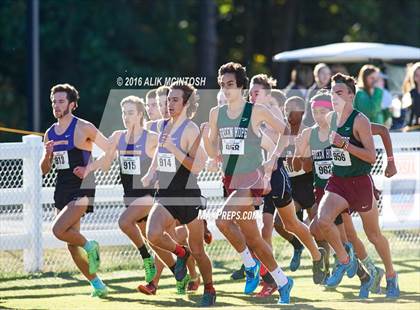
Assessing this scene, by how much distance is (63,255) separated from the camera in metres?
12.9

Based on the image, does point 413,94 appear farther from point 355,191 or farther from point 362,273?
point 355,191

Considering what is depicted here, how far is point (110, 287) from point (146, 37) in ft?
61.6

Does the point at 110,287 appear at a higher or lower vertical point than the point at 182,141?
lower

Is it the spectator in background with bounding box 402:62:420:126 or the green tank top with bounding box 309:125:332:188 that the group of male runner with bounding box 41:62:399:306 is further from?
the spectator in background with bounding box 402:62:420:126

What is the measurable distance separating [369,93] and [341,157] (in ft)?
16.8

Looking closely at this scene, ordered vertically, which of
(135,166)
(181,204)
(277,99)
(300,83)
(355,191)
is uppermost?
(300,83)

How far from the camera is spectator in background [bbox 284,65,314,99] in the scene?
54.7 ft

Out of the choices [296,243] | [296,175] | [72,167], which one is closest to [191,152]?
[72,167]

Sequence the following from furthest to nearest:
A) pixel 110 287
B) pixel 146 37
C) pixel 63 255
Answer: pixel 146 37
pixel 63 255
pixel 110 287

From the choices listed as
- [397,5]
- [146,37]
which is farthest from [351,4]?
[146,37]

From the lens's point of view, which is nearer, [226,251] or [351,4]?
[226,251]

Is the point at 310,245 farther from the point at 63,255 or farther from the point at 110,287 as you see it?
the point at 63,255

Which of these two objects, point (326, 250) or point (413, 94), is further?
point (413, 94)

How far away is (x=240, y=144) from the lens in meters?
9.48
